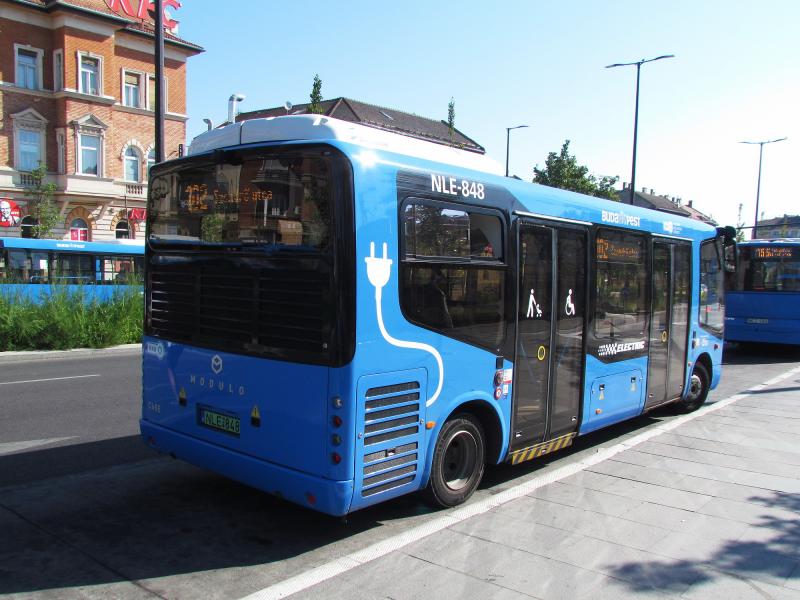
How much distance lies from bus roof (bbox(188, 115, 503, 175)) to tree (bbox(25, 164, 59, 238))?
3388cm

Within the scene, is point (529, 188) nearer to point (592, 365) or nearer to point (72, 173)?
point (592, 365)

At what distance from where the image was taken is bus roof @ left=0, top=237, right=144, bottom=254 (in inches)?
890

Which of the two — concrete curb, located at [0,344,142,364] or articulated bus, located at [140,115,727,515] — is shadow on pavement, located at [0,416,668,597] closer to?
articulated bus, located at [140,115,727,515]

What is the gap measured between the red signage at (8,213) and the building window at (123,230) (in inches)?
240

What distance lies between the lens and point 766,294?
18.3m

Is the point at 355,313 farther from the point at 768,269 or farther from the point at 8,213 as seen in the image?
the point at 8,213

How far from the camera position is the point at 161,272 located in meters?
6.03

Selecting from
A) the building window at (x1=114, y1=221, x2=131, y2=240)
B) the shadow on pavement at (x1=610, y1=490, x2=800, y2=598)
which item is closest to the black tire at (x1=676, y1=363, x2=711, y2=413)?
the shadow on pavement at (x1=610, y1=490, x2=800, y2=598)

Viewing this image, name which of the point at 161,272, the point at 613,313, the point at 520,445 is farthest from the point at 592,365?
the point at 161,272

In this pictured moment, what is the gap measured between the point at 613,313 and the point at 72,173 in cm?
3817

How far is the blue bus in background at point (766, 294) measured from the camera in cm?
1795

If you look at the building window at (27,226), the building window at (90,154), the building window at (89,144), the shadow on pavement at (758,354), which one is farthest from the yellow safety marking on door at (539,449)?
the building window at (90,154)

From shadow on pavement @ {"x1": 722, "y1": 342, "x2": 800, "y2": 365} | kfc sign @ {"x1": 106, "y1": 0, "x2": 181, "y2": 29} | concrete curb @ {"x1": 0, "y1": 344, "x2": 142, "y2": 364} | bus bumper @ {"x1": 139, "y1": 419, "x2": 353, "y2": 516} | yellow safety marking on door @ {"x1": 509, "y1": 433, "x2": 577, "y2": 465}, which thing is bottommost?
shadow on pavement @ {"x1": 722, "y1": 342, "x2": 800, "y2": 365}

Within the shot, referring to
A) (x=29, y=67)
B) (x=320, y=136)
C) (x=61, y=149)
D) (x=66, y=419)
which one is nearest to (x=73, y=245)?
(x=66, y=419)
